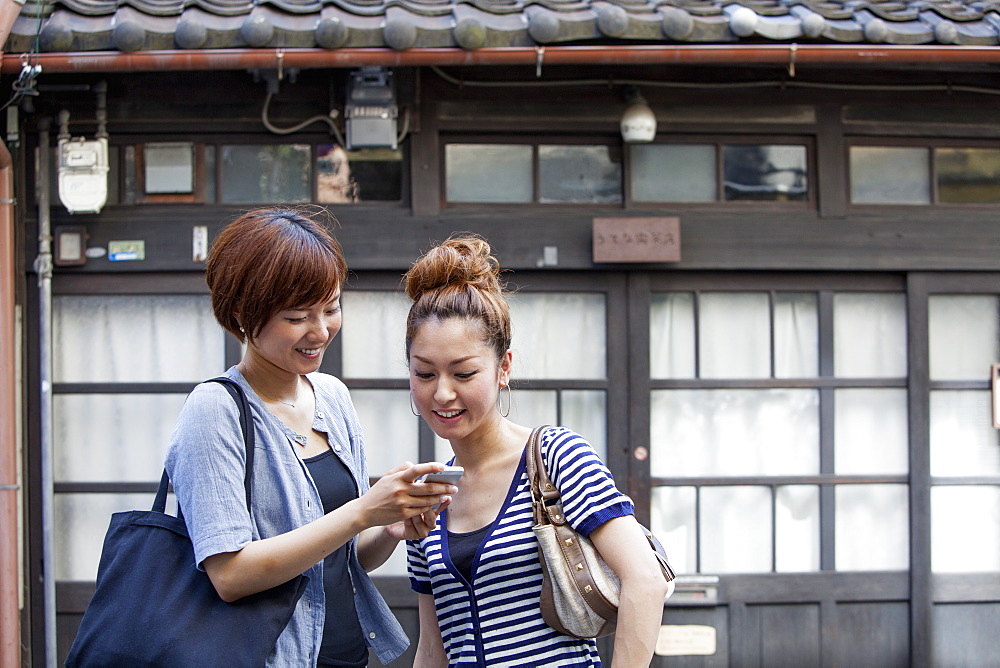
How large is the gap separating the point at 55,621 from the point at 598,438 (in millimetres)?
3248

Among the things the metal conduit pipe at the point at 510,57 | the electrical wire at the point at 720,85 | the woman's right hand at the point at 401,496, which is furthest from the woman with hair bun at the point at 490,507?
the electrical wire at the point at 720,85

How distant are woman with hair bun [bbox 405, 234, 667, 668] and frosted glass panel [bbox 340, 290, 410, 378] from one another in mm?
3139

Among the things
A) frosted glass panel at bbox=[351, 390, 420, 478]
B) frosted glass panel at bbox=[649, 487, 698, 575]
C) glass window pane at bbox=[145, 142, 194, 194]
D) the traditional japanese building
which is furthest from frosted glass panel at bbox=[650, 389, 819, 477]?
glass window pane at bbox=[145, 142, 194, 194]

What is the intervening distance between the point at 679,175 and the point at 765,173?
52 cm

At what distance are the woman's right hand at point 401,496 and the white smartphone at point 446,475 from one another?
1 centimetres

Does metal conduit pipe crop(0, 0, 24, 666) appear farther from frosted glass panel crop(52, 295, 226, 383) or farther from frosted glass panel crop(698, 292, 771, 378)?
frosted glass panel crop(698, 292, 771, 378)

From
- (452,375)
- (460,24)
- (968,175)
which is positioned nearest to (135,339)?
(460,24)

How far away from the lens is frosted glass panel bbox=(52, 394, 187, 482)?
5.41 metres

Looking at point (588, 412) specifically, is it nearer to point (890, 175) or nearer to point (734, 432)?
point (734, 432)

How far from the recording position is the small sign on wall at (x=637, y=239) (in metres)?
5.32

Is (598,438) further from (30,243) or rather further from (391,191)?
(30,243)

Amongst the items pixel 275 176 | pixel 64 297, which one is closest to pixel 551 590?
pixel 275 176

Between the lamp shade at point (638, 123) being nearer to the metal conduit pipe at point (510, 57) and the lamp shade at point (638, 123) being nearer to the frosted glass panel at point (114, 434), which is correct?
the metal conduit pipe at point (510, 57)

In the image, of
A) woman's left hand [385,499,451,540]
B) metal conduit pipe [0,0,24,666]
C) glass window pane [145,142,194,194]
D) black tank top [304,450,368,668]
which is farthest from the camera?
glass window pane [145,142,194,194]
